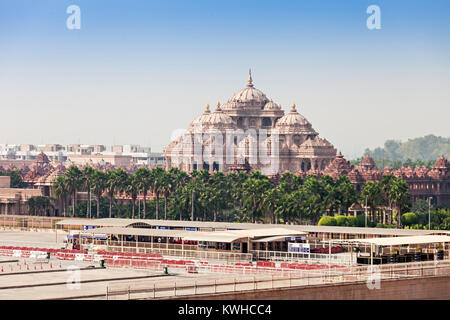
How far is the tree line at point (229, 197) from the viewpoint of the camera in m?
163

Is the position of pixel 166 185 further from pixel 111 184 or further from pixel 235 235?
pixel 235 235

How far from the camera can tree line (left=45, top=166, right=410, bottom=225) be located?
16288 cm

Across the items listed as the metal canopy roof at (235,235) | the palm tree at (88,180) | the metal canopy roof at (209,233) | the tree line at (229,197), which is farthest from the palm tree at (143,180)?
the metal canopy roof at (235,235)

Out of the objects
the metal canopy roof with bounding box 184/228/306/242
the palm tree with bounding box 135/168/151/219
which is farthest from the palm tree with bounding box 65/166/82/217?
the metal canopy roof with bounding box 184/228/306/242

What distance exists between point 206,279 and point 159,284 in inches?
177

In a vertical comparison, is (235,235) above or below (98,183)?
below

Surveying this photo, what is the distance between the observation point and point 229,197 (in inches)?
7318

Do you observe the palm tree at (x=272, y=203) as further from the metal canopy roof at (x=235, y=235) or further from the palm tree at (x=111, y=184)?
the metal canopy roof at (x=235, y=235)

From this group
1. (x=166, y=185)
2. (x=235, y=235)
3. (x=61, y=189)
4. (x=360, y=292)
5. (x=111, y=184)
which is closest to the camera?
(x=360, y=292)

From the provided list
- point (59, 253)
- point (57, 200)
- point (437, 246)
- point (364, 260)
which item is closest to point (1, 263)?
point (59, 253)

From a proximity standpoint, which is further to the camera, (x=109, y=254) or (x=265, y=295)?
(x=109, y=254)

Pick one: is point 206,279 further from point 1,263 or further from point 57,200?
point 57,200

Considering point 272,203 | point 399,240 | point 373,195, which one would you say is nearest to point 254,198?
point 272,203
